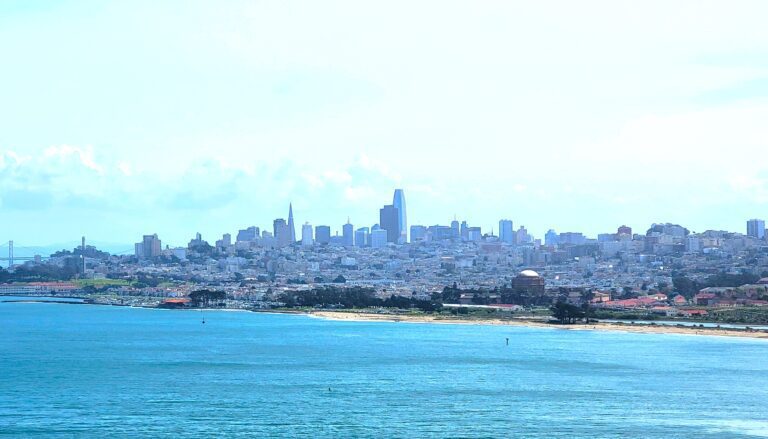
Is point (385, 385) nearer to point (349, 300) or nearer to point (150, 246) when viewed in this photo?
point (349, 300)

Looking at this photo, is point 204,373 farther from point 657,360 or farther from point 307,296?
point 307,296

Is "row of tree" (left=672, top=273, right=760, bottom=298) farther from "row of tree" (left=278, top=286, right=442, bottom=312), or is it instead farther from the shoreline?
the shoreline

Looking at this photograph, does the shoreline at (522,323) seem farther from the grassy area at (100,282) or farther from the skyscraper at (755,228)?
the skyscraper at (755,228)

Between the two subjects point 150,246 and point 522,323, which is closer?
point 522,323

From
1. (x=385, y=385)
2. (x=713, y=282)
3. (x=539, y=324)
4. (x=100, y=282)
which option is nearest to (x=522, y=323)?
(x=539, y=324)

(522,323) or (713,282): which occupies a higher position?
(713,282)

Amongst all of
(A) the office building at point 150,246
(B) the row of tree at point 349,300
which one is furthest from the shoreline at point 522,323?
(A) the office building at point 150,246

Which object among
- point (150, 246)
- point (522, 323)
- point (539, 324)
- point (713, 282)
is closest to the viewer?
point (539, 324)
